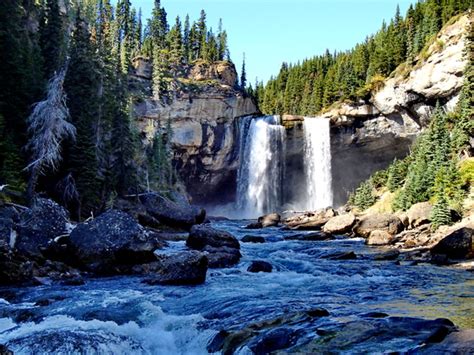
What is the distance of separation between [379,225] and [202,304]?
2451cm

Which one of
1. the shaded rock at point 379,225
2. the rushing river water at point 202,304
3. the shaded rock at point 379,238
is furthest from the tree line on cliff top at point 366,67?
the rushing river water at point 202,304

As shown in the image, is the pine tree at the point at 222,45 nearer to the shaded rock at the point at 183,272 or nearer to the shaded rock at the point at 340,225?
the shaded rock at the point at 340,225

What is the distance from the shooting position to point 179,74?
77312 millimetres

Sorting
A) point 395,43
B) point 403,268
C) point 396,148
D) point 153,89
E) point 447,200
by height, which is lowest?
→ point 403,268

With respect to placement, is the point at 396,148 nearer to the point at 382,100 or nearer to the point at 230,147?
the point at 382,100

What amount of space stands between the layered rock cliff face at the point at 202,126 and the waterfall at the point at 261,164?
2226mm

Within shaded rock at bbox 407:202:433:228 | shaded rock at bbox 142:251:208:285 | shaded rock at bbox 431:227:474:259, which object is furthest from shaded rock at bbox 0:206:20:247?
shaded rock at bbox 407:202:433:228

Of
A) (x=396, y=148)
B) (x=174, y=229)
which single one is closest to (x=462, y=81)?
(x=396, y=148)

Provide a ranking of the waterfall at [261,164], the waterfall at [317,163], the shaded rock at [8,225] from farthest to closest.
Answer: the waterfall at [261,164] → the waterfall at [317,163] → the shaded rock at [8,225]

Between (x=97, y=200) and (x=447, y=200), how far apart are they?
25008 mm

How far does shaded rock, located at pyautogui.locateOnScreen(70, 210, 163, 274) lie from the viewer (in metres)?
18.8

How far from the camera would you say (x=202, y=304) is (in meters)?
13.8

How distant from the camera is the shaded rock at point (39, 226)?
1841 centimetres

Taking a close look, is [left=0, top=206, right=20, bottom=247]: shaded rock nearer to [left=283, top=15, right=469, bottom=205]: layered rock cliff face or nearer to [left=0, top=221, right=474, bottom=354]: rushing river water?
[left=0, top=221, right=474, bottom=354]: rushing river water
